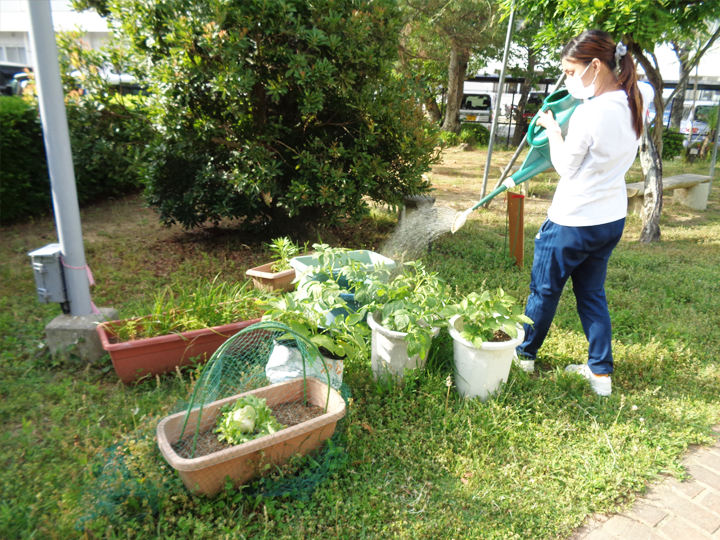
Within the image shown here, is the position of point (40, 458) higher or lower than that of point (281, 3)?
lower

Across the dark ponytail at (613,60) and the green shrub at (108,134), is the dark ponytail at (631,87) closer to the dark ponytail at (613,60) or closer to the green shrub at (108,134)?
the dark ponytail at (613,60)

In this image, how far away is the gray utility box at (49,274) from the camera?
10.0 ft

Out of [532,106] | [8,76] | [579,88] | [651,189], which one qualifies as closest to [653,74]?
[651,189]

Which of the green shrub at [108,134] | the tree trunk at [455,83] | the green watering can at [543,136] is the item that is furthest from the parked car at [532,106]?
the green watering can at [543,136]

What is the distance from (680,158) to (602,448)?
49.8 ft

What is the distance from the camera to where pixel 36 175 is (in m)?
6.05

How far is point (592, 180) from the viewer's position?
2627 millimetres

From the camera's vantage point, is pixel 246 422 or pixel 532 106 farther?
pixel 532 106

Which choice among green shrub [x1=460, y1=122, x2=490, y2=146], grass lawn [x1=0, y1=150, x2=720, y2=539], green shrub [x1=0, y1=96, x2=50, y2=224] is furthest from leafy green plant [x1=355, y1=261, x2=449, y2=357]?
green shrub [x1=460, y1=122, x2=490, y2=146]

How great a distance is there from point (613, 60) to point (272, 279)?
8.95 feet

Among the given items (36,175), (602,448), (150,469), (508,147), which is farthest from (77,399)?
(508,147)

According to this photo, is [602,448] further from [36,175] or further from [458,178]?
[458,178]

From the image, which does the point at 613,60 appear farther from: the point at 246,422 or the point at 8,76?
the point at 8,76

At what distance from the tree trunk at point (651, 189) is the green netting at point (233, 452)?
→ 18.3ft
